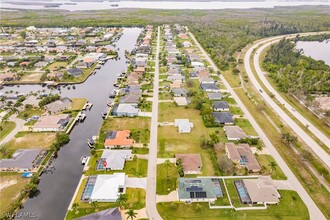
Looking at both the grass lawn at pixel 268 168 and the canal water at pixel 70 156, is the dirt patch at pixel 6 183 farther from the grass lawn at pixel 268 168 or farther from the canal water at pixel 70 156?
the grass lawn at pixel 268 168

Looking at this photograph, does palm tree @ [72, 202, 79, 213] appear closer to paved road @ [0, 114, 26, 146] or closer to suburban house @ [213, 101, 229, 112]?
paved road @ [0, 114, 26, 146]

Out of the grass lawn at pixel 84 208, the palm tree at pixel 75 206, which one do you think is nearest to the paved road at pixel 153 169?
the grass lawn at pixel 84 208

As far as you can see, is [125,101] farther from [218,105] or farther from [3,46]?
[3,46]

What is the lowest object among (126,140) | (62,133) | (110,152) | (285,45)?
(110,152)

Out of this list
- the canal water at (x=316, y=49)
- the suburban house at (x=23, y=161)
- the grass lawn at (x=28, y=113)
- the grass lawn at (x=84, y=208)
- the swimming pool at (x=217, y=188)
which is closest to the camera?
the grass lawn at (x=84, y=208)

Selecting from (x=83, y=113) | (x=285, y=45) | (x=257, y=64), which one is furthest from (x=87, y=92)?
(x=285, y=45)
